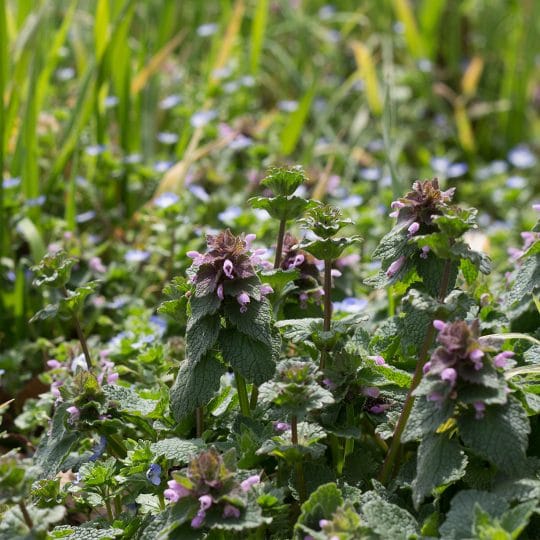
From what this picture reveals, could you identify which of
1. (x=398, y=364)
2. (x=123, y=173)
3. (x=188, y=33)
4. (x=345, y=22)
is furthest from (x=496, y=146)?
(x=398, y=364)

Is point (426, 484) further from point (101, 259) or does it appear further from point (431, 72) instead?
point (431, 72)

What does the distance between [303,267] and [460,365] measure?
65cm

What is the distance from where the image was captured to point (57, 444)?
74.3 inches

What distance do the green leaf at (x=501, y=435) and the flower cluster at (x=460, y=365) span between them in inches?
0.9

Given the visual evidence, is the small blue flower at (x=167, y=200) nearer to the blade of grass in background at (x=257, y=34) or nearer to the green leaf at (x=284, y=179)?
the green leaf at (x=284, y=179)

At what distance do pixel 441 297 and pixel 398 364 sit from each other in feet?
1.48

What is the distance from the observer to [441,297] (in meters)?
1.65

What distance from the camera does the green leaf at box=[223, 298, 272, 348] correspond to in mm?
1695

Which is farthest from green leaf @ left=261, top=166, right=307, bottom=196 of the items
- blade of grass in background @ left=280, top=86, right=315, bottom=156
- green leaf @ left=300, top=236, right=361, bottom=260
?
blade of grass in background @ left=280, top=86, right=315, bottom=156

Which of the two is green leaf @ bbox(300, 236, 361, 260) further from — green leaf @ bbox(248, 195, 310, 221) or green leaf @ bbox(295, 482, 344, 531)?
green leaf @ bbox(295, 482, 344, 531)

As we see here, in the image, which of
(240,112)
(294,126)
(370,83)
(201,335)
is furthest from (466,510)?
(370,83)

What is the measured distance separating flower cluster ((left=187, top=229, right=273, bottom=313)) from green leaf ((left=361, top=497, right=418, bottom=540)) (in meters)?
0.45

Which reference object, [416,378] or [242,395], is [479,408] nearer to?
[416,378]

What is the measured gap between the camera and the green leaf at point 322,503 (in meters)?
1.56
